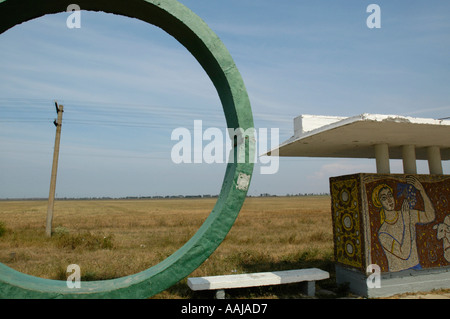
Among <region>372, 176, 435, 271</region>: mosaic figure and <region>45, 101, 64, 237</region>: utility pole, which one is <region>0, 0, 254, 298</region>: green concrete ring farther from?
<region>45, 101, 64, 237</region>: utility pole

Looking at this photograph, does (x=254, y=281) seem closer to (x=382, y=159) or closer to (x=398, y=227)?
(x=398, y=227)

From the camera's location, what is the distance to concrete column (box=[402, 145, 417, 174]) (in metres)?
6.82

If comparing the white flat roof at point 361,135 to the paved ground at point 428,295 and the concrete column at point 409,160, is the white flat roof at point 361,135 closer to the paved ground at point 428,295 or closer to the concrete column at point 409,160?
the concrete column at point 409,160

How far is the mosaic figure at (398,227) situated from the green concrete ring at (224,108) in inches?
165

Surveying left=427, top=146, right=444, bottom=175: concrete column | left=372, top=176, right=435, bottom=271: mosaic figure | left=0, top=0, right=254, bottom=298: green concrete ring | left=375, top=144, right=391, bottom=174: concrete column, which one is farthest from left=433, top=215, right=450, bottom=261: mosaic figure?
left=0, top=0, right=254, bottom=298: green concrete ring

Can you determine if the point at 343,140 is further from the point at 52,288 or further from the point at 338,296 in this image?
the point at 52,288

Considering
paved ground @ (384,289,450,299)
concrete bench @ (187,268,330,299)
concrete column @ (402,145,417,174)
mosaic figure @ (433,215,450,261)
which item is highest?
concrete column @ (402,145,417,174)

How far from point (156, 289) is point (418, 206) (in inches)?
232

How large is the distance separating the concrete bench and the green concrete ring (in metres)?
2.63

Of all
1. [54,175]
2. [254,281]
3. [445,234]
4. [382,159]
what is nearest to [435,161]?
[382,159]

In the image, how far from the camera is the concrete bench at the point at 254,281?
223 inches

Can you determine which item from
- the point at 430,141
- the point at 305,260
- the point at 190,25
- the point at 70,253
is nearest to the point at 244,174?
the point at 190,25

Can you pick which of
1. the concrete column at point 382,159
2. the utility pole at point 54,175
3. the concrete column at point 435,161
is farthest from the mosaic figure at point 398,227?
the utility pole at point 54,175
